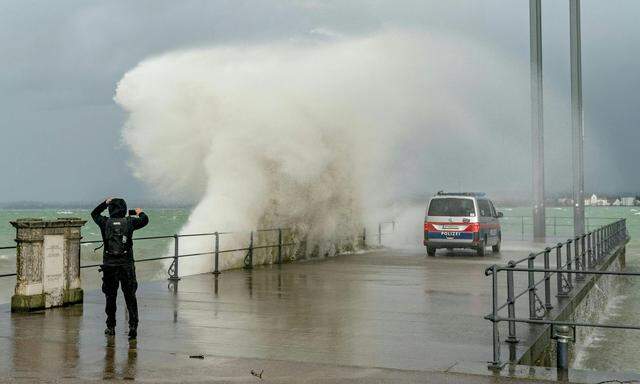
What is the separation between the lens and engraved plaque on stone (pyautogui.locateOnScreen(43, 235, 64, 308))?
11234 mm

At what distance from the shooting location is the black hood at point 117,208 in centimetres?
912

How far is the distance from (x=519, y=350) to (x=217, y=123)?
1793 centimetres

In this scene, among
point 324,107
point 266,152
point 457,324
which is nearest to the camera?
point 457,324

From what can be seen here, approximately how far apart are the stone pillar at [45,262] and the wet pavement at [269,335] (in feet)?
1.08

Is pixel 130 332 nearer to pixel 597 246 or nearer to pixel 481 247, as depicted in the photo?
pixel 481 247

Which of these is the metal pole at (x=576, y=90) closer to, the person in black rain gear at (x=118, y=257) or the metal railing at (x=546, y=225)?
the metal railing at (x=546, y=225)

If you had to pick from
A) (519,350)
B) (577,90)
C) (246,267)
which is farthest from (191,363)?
(577,90)

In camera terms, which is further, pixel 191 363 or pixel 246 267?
pixel 246 267

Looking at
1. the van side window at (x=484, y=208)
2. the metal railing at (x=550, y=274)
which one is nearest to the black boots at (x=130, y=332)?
the metal railing at (x=550, y=274)

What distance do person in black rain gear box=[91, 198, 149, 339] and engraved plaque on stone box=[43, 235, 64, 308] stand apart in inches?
93.2

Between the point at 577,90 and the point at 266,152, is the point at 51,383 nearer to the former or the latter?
the point at 266,152

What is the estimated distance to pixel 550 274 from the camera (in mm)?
13039

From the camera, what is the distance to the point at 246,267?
63.5ft

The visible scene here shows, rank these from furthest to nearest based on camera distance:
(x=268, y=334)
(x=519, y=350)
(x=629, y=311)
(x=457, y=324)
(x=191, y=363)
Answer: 1. (x=629, y=311)
2. (x=457, y=324)
3. (x=268, y=334)
4. (x=519, y=350)
5. (x=191, y=363)
